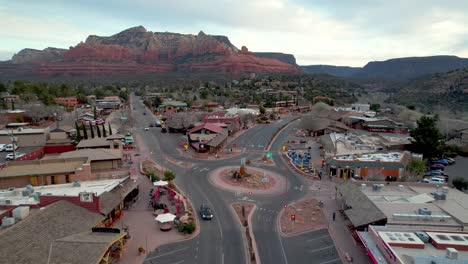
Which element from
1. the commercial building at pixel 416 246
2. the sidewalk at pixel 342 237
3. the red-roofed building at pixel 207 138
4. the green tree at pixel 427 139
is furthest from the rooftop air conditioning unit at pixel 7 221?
the green tree at pixel 427 139

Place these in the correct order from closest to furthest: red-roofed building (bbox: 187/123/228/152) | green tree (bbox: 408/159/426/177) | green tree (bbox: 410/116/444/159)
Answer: green tree (bbox: 408/159/426/177)
green tree (bbox: 410/116/444/159)
red-roofed building (bbox: 187/123/228/152)

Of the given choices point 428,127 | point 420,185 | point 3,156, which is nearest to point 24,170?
point 3,156

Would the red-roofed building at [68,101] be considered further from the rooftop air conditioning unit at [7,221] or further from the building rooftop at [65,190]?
the rooftop air conditioning unit at [7,221]

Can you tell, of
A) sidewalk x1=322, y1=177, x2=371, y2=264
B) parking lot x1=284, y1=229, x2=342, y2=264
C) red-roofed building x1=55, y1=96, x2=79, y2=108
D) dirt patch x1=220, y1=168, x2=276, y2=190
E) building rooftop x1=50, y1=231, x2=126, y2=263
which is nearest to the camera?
building rooftop x1=50, y1=231, x2=126, y2=263

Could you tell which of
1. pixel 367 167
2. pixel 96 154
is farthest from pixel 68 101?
pixel 367 167

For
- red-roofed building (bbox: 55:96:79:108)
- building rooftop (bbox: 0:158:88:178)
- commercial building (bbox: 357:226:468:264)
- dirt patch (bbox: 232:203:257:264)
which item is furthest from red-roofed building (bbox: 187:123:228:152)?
red-roofed building (bbox: 55:96:79:108)

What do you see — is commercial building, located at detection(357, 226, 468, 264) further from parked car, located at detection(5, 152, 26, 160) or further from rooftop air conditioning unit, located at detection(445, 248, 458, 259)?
parked car, located at detection(5, 152, 26, 160)
